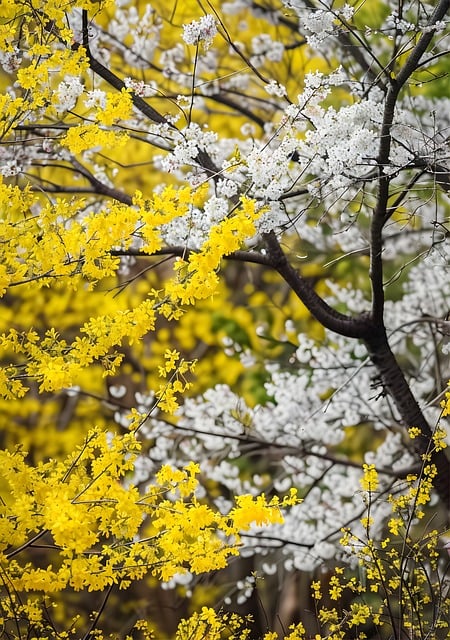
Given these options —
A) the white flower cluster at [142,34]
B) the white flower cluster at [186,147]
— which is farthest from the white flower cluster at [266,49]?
the white flower cluster at [186,147]

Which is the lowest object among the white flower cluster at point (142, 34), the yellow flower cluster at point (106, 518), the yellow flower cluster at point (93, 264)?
the yellow flower cluster at point (106, 518)

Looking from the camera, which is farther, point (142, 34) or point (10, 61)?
point (142, 34)

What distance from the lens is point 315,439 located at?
14.7ft

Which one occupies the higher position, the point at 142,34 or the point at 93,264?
the point at 142,34

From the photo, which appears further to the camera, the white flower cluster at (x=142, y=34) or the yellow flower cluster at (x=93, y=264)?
the white flower cluster at (x=142, y=34)

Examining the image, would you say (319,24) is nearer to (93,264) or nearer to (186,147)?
(186,147)

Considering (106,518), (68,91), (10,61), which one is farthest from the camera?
(10,61)

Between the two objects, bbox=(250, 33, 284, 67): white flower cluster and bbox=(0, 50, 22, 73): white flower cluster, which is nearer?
bbox=(0, 50, 22, 73): white flower cluster

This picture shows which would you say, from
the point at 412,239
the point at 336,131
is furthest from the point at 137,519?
the point at 412,239

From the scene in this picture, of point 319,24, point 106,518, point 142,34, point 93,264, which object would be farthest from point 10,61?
point 142,34

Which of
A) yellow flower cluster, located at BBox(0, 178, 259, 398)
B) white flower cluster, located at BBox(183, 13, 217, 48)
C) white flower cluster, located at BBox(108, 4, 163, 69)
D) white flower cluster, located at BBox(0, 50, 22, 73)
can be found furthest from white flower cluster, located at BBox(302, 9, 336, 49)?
white flower cluster, located at BBox(108, 4, 163, 69)

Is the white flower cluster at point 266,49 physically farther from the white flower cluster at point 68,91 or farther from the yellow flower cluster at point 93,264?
the yellow flower cluster at point 93,264

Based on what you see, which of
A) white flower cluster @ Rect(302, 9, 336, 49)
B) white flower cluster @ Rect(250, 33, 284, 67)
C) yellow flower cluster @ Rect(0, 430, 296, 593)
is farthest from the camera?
white flower cluster @ Rect(250, 33, 284, 67)

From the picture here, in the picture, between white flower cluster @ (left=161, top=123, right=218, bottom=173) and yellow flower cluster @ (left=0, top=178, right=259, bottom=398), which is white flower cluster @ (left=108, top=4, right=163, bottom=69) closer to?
white flower cluster @ (left=161, top=123, right=218, bottom=173)
